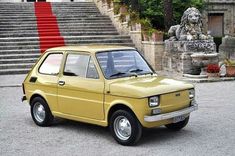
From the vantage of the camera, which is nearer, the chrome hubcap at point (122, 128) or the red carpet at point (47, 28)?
the chrome hubcap at point (122, 128)

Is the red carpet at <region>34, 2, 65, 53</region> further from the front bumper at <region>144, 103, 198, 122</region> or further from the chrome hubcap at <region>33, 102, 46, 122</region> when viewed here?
the front bumper at <region>144, 103, 198, 122</region>

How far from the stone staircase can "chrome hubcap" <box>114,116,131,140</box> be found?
10.7 metres

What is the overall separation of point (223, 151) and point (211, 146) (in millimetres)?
323

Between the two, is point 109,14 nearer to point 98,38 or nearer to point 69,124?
point 98,38

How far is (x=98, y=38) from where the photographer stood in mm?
20766

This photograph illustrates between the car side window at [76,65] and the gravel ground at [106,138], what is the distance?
1.07 metres

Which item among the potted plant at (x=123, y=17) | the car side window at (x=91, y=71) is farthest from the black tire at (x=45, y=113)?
the potted plant at (x=123, y=17)

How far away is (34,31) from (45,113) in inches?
519

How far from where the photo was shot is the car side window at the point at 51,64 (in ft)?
27.7

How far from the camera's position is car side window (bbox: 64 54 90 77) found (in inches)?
311

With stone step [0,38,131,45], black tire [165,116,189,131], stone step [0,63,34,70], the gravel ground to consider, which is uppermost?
stone step [0,38,131,45]

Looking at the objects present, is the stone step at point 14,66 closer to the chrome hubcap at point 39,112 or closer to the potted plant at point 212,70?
the potted plant at point 212,70

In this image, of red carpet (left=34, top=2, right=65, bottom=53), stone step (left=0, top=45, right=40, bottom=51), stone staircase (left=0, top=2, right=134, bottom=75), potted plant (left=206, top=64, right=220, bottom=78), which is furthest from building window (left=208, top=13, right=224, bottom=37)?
potted plant (left=206, top=64, right=220, bottom=78)

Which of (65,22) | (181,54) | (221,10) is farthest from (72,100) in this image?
(221,10)
